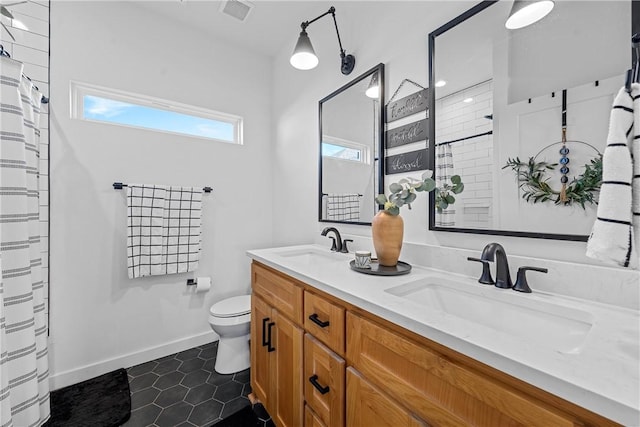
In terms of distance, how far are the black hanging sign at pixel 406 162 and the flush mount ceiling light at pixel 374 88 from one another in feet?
1.28

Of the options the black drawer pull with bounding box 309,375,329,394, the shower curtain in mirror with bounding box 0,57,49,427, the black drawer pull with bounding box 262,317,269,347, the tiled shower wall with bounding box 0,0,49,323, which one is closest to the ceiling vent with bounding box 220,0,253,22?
the tiled shower wall with bounding box 0,0,49,323

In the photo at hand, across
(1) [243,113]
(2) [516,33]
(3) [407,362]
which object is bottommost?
(3) [407,362]

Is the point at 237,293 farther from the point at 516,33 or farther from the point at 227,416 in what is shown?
the point at 516,33

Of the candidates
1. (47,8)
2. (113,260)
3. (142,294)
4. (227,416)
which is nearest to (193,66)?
(47,8)

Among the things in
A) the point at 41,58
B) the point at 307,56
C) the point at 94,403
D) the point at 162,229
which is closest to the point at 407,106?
the point at 307,56

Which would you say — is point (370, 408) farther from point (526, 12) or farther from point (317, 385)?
point (526, 12)

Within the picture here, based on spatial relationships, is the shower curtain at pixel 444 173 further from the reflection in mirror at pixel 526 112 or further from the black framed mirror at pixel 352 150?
the black framed mirror at pixel 352 150

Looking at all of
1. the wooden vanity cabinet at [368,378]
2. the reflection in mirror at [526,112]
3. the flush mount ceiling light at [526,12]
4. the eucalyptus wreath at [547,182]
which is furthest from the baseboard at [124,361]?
the flush mount ceiling light at [526,12]

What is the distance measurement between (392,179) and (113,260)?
2.05 meters

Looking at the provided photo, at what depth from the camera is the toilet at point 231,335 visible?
6.11ft

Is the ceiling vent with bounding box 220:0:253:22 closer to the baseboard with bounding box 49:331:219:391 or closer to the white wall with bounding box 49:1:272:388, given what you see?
the white wall with bounding box 49:1:272:388

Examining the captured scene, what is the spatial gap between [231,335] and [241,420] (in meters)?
0.54

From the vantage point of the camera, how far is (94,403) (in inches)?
63.6

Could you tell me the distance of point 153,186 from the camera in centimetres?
202
